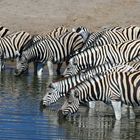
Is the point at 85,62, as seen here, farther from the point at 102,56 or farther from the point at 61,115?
the point at 61,115

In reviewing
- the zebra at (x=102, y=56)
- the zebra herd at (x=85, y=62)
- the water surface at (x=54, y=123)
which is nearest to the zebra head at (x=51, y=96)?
the zebra herd at (x=85, y=62)

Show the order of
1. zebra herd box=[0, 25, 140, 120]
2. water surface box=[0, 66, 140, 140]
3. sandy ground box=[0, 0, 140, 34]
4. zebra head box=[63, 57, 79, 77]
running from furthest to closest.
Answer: sandy ground box=[0, 0, 140, 34] < zebra head box=[63, 57, 79, 77] < zebra herd box=[0, 25, 140, 120] < water surface box=[0, 66, 140, 140]

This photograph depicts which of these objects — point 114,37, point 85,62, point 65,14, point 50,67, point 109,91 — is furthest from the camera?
point 65,14

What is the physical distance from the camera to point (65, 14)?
121 ft

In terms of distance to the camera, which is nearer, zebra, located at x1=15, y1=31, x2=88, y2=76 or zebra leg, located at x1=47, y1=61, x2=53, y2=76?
zebra leg, located at x1=47, y1=61, x2=53, y2=76

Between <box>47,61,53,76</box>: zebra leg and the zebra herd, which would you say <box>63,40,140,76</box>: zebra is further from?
<box>47,61,53,76</box>: zebra leg

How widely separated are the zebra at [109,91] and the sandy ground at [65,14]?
51.0ft

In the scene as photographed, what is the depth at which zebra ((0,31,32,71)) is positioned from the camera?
29500 millimetres

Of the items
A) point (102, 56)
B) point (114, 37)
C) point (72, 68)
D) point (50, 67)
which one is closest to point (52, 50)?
point (50, 67)

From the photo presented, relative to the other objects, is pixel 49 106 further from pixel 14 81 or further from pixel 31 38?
pixel 31 38

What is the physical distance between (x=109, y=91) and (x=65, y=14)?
17.9m

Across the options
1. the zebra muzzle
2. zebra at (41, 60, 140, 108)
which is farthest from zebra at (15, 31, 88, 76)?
the zebra muzzle

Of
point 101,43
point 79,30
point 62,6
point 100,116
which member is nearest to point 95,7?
point 62,6

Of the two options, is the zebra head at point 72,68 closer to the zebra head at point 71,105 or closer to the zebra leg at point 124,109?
the zebra leg at point 124,109
